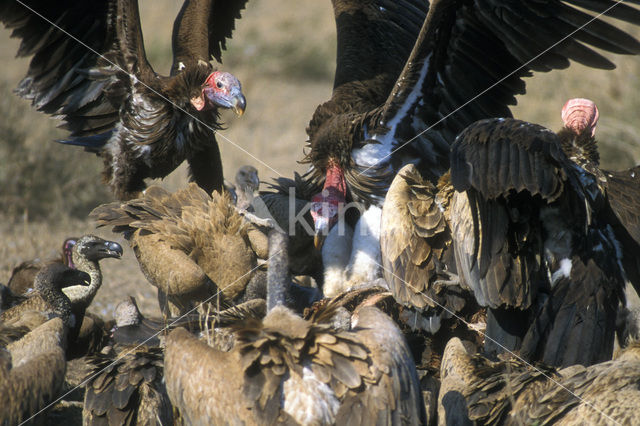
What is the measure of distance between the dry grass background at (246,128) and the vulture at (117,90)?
933mm

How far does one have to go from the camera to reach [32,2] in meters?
5.03

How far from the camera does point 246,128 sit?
1245cm

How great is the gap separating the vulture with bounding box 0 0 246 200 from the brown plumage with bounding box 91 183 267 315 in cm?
66

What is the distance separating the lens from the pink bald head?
4602mm

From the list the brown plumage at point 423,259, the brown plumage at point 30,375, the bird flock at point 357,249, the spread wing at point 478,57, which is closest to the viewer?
the bird flock at point 357,249

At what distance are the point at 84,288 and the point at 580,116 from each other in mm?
3028

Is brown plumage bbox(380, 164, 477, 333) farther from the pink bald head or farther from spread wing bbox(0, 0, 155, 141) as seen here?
spread wing bbox(0, 0, 155, 141)

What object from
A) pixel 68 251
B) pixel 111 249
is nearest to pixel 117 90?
pixel 111 249

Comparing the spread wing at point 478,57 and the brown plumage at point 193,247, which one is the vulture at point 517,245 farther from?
the brown plumage at point 193,247

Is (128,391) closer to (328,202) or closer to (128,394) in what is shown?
(128,394)

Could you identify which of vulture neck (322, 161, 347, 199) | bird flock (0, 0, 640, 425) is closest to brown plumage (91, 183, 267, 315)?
bird flock (0, 0, 640, 425)

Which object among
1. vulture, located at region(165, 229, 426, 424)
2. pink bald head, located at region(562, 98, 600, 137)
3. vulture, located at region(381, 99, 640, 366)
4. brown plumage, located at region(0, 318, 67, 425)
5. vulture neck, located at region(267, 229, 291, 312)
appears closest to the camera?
vulture, located at region(165, 229, 426, 424)

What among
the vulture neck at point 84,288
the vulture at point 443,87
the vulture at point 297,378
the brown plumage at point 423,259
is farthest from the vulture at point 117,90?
the vulture at point 297,378

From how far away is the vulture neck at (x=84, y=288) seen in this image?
470 centimetres
